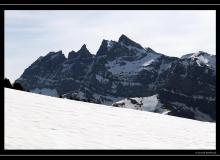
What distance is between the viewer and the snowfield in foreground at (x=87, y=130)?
318 inches

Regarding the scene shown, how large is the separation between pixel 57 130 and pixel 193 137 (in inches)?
158

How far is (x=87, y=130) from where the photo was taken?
988cm

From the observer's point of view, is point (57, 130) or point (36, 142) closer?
point (36, 142)

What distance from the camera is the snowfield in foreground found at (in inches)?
318
